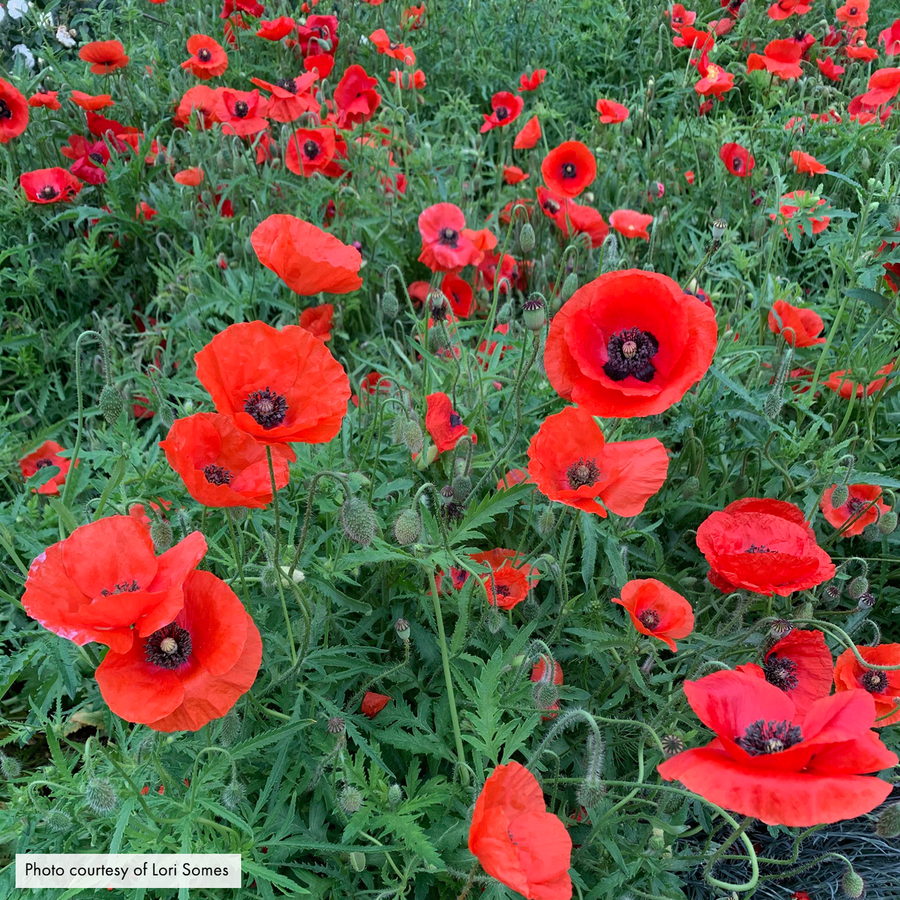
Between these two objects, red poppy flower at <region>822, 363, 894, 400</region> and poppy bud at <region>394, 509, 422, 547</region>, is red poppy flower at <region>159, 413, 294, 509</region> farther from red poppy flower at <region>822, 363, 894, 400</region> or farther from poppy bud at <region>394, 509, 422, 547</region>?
red poppy flower at <region>822, 363, 894, 400</region>

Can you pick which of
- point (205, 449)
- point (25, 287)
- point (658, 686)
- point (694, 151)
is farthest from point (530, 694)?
point (694, 151)

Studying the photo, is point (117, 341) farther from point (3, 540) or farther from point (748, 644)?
point (748, 644)

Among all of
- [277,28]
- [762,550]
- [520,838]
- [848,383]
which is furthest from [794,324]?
[277,28]

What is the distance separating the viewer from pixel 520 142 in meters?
4.05

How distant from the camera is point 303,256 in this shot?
181 cm

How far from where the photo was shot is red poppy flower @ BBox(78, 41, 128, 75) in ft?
12.6

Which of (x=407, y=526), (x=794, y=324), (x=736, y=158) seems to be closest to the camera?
(x=407, y=526)

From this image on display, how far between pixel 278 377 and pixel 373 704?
0.81m

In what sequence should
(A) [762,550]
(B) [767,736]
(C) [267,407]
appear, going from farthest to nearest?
1. (A) [762,550]
2. (C) [267,407]
3. (B) [767,736]

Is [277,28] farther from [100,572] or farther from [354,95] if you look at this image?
[100,572]

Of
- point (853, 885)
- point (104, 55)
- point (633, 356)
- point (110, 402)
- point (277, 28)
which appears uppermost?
point (277, 28)

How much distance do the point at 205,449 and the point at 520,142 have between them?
2.98 meters

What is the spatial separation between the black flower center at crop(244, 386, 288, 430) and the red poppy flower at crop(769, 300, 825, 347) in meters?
1.71

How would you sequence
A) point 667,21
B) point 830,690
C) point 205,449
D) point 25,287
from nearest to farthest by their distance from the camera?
point 205,449 → point 830,690 → point 25,287 → point 667,21
